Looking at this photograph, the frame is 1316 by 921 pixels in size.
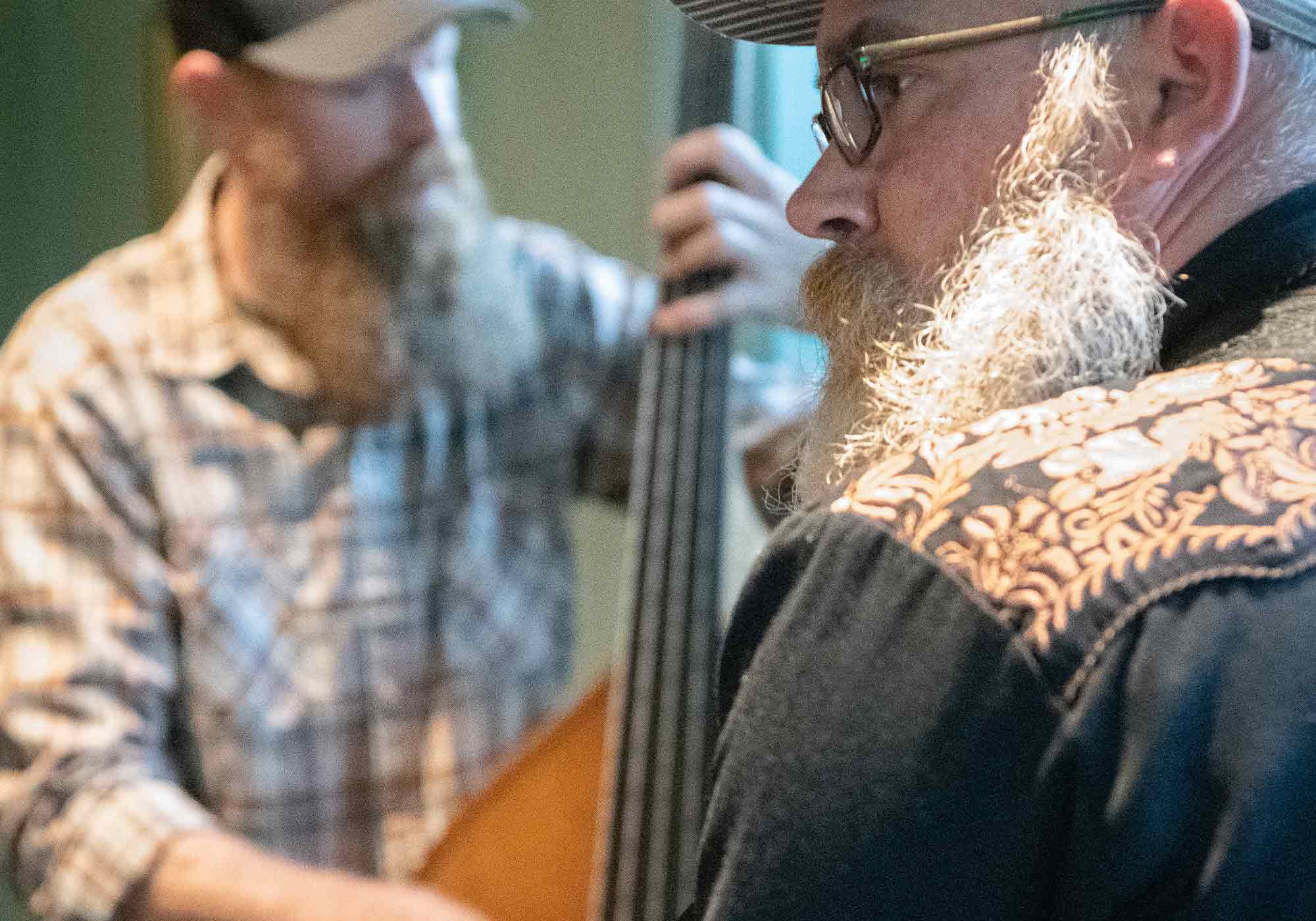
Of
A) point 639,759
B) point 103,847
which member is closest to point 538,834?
point 639,759

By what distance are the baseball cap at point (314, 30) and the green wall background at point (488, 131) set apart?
660 mm

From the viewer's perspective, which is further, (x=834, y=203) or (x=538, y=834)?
(x=538, y=834)

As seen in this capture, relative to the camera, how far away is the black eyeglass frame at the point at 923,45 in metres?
0.55

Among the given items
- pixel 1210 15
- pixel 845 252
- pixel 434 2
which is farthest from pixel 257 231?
pixel 1210 15

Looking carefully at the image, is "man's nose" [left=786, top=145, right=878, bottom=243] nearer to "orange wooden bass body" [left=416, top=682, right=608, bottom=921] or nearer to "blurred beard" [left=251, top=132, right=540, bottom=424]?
"orange wooden bass body" [left=416, top=682, right=608, bottom=921]

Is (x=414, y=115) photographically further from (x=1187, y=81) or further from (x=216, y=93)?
(x=1187, y=81)

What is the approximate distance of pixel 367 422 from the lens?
137cm

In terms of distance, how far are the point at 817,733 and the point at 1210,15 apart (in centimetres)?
33

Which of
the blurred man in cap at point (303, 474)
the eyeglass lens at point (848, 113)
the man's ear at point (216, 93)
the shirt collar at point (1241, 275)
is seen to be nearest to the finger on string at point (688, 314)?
the blurred man in cap at point (303, 474)

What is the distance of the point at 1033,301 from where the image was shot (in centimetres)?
54

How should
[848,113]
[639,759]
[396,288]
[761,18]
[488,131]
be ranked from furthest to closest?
[488,131], [396,288], [639,759], [761,18], [848,113]

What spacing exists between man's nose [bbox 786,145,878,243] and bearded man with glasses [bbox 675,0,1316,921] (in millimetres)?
83

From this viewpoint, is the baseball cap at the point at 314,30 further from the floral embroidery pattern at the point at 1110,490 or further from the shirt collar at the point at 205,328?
the floral embroidery pattern at the point at 1110,490

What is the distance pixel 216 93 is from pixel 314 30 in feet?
0.43
